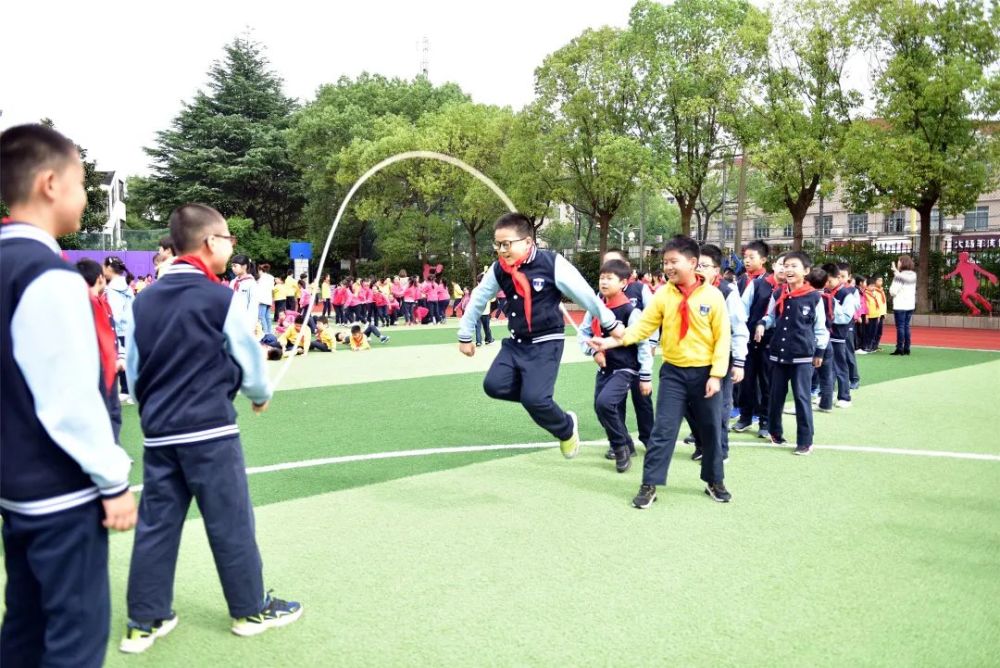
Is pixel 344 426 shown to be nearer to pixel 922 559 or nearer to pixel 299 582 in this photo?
pixel 299 582

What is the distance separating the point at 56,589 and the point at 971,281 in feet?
89.5

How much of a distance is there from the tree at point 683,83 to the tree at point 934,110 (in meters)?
7.02

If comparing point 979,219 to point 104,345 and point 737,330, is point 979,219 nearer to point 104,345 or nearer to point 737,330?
point 737,330

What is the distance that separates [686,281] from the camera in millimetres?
5957

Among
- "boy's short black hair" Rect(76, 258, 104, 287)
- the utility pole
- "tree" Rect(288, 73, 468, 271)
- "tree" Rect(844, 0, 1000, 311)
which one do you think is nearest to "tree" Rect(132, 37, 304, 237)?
"tree" Rect(288, 73, 468, 271)

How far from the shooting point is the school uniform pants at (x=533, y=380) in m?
6.27

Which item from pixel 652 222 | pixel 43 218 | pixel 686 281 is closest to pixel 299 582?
pixel 43 218

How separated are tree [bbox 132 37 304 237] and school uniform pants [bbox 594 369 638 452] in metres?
47.7

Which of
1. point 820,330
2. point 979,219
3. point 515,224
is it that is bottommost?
point 820,330

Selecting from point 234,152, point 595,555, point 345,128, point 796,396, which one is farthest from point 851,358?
point 234,152

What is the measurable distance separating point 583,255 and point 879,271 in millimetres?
14399

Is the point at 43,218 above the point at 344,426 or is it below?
above

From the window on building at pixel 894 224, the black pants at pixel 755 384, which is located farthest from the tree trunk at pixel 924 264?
the window on building at pixel 894 224

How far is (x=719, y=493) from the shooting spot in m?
6.04
